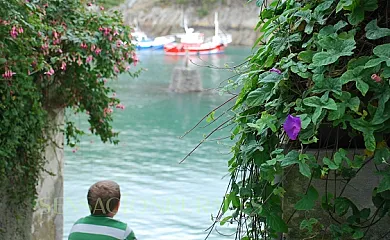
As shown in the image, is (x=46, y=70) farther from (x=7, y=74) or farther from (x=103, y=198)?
(x=103, y=198)

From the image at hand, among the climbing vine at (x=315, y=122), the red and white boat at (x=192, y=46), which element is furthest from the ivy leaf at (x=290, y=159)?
the red and white boat at (x=192, y=46)

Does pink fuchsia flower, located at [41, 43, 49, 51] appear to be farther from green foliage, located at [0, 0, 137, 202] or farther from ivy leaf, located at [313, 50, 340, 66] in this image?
ivy leaf, located at [313, 50, 340, 66]

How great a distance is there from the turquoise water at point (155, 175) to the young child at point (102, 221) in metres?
0.74

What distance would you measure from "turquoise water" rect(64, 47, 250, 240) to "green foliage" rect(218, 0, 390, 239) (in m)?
1.32

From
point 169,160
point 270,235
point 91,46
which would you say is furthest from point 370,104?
point 169,160

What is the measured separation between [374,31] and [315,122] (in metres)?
0.22

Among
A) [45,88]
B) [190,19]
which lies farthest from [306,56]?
[190,19]

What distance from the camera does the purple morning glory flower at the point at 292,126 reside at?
1185mm

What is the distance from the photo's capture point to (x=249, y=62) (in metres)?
1.50

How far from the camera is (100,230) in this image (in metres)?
2.11

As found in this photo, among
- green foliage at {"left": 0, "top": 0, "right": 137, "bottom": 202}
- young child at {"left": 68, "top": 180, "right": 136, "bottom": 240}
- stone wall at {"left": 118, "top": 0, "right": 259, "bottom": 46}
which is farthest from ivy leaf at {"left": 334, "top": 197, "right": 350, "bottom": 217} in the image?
stone wall at {"left": 118, "top": 0, "right": 259, "bottom": 46}

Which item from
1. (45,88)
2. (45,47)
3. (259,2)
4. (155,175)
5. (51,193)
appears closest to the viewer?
(259,2)

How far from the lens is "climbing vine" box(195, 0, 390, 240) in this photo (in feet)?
3.83

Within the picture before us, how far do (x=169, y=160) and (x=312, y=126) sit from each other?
881 cm
